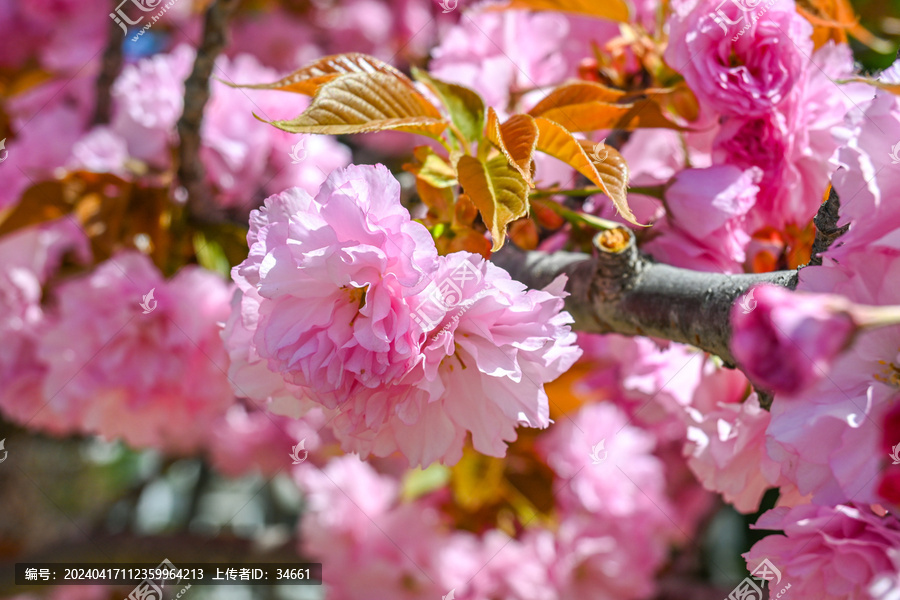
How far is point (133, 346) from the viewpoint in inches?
34.6

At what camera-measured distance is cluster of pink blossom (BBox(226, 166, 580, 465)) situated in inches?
14.9

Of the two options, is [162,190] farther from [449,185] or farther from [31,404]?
[449,185]

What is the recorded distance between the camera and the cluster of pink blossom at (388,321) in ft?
1.24

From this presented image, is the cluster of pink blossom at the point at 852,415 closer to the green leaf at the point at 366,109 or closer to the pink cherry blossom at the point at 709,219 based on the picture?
the pink cherry blossom at the point at 709,219

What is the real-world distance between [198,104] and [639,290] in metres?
0.56

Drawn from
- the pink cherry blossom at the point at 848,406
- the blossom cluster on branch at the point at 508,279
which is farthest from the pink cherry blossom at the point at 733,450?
the pink cherry blossom at the point at 848,406

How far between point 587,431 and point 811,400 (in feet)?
2.73

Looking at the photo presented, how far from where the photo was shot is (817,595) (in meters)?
0.40

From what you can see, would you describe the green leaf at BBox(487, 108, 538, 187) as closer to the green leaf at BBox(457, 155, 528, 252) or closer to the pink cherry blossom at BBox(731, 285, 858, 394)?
the green leaf at BBox(457, 155, 528, 252)

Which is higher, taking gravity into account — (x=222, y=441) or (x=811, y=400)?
(x=811, y=400)

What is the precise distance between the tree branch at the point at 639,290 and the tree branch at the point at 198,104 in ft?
1.37

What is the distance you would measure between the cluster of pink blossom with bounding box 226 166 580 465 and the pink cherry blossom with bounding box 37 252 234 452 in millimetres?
455

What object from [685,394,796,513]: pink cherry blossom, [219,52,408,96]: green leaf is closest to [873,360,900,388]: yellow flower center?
[685,394,796,513]: pink cherry blossom

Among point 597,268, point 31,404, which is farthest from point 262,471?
point 597,268
